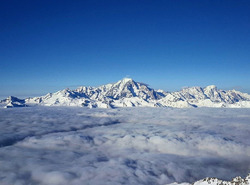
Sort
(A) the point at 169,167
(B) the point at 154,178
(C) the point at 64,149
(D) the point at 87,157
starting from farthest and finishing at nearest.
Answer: (C) the point at 64,149 < (D) the point at 87,157 < (A) the point at 169,167 < (B) the point at 154,178

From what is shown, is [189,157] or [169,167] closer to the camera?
[169,167]

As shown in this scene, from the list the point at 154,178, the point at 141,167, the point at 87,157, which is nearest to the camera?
the point at 154,178

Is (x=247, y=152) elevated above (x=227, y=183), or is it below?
below

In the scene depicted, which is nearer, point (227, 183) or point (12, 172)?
point (227, 183)

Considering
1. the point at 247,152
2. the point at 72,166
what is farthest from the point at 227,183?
the point at 247,152

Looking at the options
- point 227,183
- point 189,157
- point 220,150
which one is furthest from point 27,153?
point 220,150

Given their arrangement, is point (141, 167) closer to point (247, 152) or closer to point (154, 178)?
point (154, 178)

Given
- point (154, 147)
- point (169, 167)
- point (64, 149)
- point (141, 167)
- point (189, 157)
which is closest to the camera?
point (141, 167)

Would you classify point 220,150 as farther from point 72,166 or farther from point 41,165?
point 41,165

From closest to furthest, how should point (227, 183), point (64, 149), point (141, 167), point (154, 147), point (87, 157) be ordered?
1. point (227, 183)
2. point (141, 167)
3. point (87, 157)
4. point (64, 149)
5. point (154, 147)
